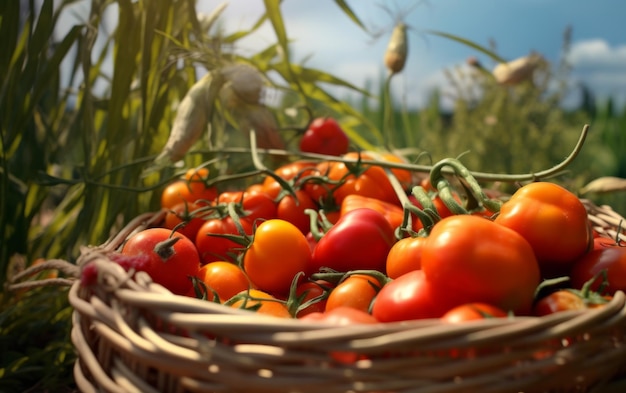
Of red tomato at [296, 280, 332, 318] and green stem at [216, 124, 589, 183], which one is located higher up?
green stem at [216, 124, 589, 183]

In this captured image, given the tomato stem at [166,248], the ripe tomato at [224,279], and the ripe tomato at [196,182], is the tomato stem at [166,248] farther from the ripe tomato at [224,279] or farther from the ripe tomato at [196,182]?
the ripe tomato at [196,182]

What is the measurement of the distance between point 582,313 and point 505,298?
100 millimetres

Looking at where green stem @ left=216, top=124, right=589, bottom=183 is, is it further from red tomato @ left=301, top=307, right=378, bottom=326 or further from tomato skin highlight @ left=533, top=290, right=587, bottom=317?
red tomato @ left=301, top=307, right=378, bottom=326

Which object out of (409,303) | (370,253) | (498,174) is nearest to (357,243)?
(370,253)

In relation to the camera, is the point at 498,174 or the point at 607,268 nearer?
the point at 607,268

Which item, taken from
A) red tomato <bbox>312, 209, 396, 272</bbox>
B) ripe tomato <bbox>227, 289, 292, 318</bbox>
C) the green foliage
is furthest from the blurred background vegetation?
ripe tomato <bbox>227, 289, 292, 318</bbox>

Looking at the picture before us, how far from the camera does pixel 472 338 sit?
2.09 ft

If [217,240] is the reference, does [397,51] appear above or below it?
above

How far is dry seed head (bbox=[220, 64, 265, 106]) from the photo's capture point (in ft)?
4.91

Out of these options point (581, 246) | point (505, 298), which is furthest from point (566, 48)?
point (505, 298)

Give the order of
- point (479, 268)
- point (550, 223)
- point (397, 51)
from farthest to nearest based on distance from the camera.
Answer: point (397, 51)
point (550, 223)
point (479, 268)

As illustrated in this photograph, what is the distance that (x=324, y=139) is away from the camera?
5.16 ft

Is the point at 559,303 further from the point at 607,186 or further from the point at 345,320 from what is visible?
the point at 607,186

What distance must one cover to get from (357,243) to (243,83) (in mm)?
615
